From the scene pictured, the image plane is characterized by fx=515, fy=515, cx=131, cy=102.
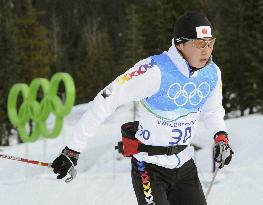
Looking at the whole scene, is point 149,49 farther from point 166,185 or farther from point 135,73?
point 135,73

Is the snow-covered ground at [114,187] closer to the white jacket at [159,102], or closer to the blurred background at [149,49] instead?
the white jacket at [159,102]

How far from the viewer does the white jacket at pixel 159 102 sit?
3479 mm

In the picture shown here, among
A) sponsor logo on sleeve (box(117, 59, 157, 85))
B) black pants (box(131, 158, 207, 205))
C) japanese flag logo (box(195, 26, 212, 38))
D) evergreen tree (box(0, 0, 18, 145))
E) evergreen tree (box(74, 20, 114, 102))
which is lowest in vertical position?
evergreen tree (box(74, 20, 114, 102))

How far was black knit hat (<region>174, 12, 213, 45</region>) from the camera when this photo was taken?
3.50 metres

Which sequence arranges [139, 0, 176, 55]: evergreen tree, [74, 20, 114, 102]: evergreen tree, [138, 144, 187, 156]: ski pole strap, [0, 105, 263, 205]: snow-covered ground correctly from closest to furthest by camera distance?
1. [138, 144, 187, 156]: ski pole strap
2. [0, 105, 263, 205]: snow-covered ground
3. [139, 0, 176, 55]: evergreen tree
4. [74, 20, 114, 102]: evergreen tree

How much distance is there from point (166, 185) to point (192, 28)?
1127 millimetres

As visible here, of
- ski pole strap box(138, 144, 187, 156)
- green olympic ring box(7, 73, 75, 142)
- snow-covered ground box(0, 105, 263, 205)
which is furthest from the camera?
green olympic ring box(7, 73, 75, 142)

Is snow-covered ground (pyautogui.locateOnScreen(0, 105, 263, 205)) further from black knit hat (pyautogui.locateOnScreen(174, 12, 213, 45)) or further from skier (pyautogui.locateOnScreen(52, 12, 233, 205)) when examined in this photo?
black knit hat (pyautogui.locateOnScreen(174, 12, 213, 45))

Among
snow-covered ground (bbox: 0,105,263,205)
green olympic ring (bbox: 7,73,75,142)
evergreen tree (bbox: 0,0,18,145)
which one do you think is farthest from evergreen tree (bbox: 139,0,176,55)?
snow-covered ground (bbox: 0,105,263,205)

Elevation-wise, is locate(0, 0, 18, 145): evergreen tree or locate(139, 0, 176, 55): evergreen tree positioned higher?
locate(139, 0, 176, 55): evergreen tree

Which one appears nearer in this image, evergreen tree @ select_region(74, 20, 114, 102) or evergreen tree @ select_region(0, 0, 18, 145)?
evergreen tree @ select_region(0, 0, 18, 145)

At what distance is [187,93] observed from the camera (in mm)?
3613

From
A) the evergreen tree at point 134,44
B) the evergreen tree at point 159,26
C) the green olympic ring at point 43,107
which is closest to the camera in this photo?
the green olympic ring at point 43,107

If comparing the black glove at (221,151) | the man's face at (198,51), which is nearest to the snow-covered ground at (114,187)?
the black glove at (221,151)
